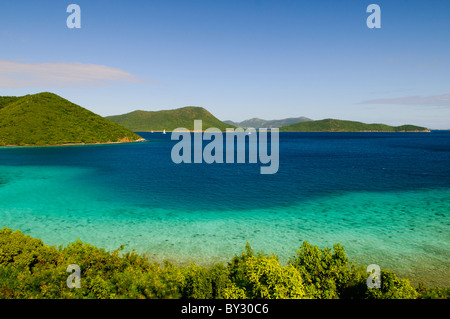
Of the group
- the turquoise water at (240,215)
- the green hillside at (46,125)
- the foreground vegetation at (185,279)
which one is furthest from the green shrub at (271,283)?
the green hillside at (46,125)

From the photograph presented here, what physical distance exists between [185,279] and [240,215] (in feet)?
71.2

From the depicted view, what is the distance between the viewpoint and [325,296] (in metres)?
14.4

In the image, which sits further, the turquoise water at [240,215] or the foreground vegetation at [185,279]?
the turquoise water at [240,215]

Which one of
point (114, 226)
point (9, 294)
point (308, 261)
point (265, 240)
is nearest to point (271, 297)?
point (308, 261)

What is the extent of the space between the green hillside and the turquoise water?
111 metres

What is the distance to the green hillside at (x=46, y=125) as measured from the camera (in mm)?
152250

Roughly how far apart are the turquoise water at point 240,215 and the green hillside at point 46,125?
111 m

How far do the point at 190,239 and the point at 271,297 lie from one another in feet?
55.4

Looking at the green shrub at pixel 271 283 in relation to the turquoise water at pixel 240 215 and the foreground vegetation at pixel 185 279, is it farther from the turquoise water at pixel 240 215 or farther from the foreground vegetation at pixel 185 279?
the turquoise water at pixel 240 215

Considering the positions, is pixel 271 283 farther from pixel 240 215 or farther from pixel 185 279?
pixel 240 215

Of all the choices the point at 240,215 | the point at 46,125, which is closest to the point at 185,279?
the point at 240,215

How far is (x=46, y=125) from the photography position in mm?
166375
